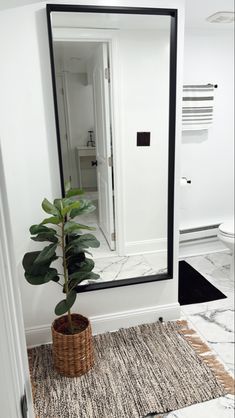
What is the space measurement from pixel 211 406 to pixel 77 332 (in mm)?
792

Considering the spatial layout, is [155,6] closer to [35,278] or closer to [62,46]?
[62,46]

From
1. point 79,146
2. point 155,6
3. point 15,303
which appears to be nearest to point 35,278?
point 79,146

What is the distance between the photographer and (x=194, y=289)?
8.76 feet

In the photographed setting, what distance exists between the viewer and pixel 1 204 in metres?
0.59

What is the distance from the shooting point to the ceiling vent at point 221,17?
2.40m

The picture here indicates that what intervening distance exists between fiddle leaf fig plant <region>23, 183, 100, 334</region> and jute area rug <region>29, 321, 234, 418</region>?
0.30 metres

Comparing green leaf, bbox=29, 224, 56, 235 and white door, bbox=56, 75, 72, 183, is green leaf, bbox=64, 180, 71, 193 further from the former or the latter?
green leaf, bbox=29, 224, 56, 235

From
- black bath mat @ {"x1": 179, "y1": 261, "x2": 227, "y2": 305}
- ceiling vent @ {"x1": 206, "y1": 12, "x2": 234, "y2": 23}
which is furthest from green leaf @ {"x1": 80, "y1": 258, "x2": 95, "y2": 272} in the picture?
ceiling vent @ {"x1": 206, "y1": 12, "x2": 234, "y2": 23}

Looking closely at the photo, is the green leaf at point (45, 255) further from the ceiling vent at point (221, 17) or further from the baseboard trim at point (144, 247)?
the ceiling vent at point (221, 17)

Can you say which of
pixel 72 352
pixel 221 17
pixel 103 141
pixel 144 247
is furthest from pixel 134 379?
pixel 221 17

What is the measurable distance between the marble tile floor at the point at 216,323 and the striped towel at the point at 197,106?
51.2 inches

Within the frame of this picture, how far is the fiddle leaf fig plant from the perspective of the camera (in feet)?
5.47

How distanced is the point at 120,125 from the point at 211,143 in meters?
1.41

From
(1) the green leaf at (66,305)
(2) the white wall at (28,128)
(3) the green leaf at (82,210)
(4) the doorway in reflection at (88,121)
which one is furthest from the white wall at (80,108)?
(1) the green leaf at (66,305)
